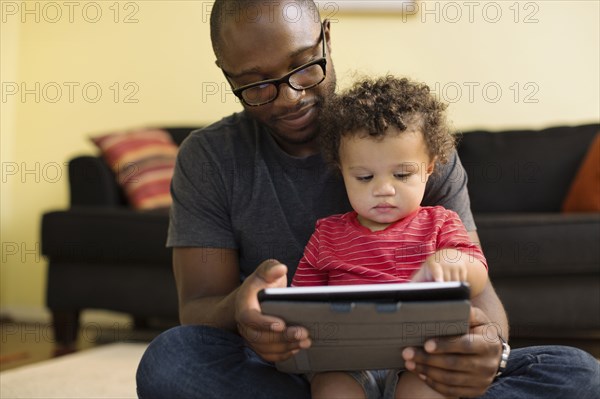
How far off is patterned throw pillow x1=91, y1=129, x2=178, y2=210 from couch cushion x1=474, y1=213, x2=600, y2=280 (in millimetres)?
1465

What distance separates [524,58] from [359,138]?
257 cm

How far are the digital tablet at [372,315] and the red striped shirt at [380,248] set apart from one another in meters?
0.18

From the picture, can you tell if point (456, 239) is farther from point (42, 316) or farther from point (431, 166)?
point (42, 316)

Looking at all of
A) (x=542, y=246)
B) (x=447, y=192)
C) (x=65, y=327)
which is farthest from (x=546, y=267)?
(x=65, y=327)

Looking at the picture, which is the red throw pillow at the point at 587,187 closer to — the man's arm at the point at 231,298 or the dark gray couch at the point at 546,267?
the dark gray couch at the point at 546,267

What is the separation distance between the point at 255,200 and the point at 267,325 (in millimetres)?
491

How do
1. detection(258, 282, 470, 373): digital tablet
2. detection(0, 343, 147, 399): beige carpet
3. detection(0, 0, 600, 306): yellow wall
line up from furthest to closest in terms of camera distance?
detection(0, 0, 600, 306): yellow wall, detection(0, 343, 147, 399): beige carpet, detection(258, 282, 470, 373): digital tablet

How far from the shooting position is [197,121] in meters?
4.27

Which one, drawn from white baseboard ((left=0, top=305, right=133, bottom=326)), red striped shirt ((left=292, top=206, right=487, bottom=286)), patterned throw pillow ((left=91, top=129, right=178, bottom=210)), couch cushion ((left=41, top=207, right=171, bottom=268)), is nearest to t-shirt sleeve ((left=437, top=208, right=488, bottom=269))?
red striped shirt ((left=292, top=206, right=487, bottom=286))

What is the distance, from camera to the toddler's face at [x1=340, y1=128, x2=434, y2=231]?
1554mm

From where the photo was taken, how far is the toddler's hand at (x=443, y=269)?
4.41 ft

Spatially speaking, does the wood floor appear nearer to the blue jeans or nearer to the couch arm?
the couch arm

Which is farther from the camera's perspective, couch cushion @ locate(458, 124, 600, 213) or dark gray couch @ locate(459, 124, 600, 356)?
couch cushion @ locate(458, 124, 600, 213)

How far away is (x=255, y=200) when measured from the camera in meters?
1.77
